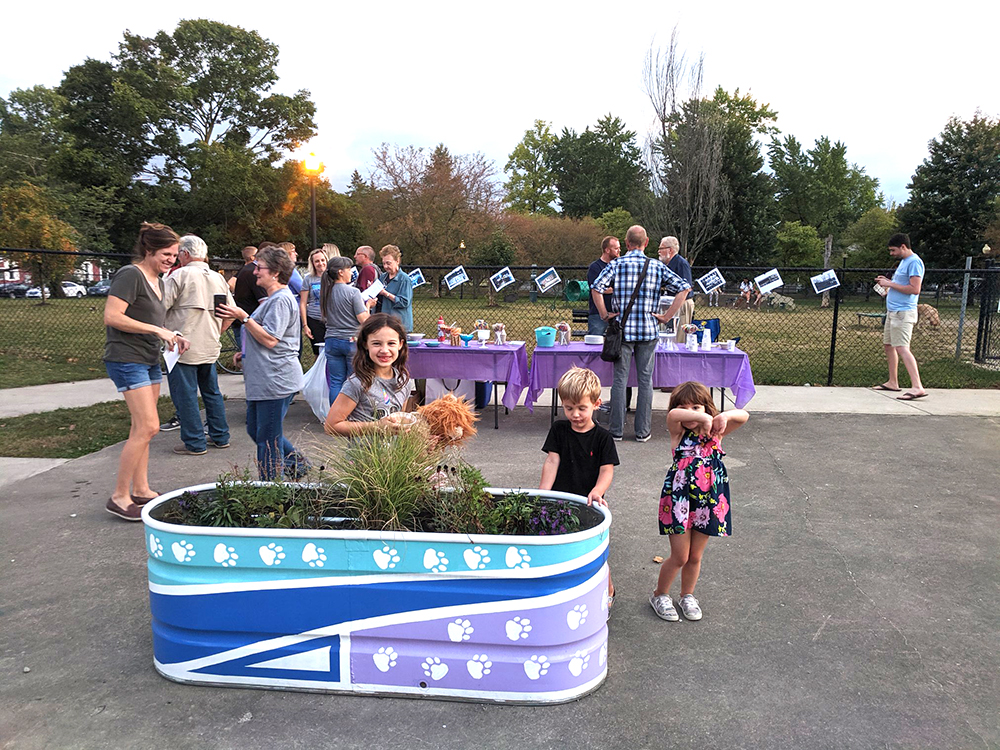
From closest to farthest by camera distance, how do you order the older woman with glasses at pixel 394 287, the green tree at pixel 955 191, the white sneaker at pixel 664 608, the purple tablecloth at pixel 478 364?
the white sneaker at pixel 664 608 < the purple tablecloth at pixel 478 364 < the older woman with glasses at pixel 394 287 < the green tree at pixel 955 191

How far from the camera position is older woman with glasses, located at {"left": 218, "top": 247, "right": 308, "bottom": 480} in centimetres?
456

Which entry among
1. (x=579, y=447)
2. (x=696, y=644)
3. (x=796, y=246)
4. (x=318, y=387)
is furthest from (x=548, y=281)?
(x=796, y=246)

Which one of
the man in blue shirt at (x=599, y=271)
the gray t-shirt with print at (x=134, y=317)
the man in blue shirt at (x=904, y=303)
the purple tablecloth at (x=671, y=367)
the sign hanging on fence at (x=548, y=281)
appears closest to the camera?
the gray t-shirt with print at (x=134, y=317)

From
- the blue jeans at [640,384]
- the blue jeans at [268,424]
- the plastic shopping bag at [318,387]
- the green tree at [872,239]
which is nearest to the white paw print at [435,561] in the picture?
the blue jeans at [268,424]

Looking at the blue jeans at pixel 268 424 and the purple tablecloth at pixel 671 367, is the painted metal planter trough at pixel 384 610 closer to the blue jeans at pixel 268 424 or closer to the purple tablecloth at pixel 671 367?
the blue jeans at pixel 268 424

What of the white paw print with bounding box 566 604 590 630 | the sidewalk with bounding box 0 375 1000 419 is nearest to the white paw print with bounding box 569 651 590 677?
the white paw print with bounding box 566 604 590 630

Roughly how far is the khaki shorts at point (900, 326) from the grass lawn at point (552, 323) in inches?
55.4

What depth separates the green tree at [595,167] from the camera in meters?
59.2

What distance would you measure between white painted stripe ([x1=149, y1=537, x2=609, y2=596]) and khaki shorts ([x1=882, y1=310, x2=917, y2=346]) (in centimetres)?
790

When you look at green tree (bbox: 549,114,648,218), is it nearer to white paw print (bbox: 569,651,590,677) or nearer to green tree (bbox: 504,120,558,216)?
green tree (bbox: 504,120,558,216)

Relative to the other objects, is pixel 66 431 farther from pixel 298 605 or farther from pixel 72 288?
pixel 72 288

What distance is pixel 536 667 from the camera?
2.50 metres

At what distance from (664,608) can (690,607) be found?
0.42 feet

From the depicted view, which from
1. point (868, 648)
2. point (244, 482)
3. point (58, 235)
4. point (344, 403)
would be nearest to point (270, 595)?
point (244, 482)
